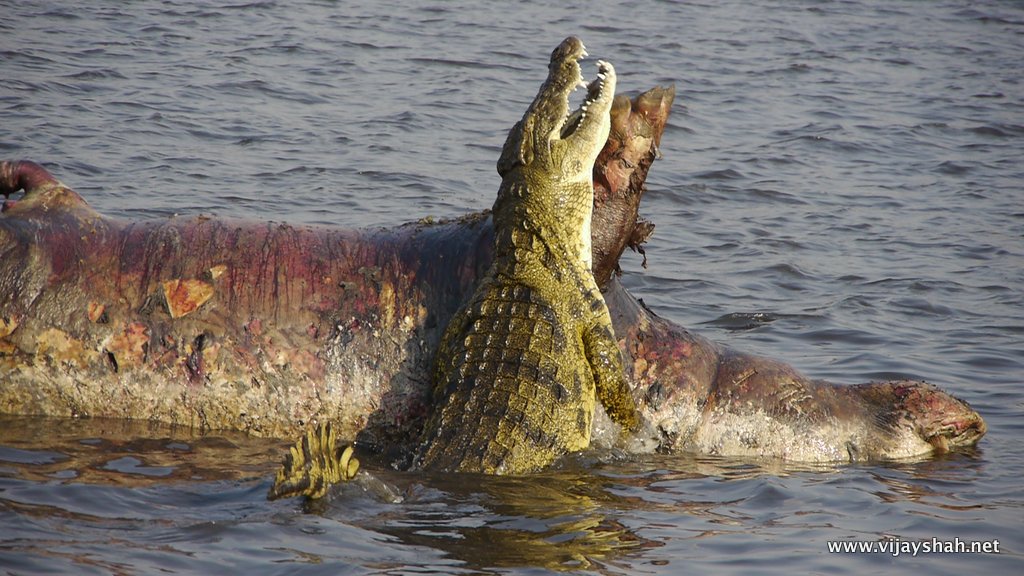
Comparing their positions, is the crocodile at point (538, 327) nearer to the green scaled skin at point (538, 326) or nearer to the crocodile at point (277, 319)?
the green scaled skin at point (538, 326)

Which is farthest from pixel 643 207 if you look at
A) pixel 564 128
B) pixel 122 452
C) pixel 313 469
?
pixel 313 469

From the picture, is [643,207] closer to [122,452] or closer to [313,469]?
[122,452]

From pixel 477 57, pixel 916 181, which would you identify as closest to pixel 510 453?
pixel 916 181

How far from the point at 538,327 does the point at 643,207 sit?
17.5 feet

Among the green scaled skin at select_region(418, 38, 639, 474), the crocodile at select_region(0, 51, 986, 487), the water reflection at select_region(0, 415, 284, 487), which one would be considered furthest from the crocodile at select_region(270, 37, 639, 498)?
the water reflection at select_region(0, 415, 284, 487)

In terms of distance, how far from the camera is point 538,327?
565 centimetres

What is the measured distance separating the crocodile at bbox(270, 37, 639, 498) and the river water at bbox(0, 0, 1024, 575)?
17 centimetres

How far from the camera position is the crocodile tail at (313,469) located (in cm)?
493

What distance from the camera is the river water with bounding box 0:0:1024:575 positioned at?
16.1 feet

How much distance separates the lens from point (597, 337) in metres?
5.73

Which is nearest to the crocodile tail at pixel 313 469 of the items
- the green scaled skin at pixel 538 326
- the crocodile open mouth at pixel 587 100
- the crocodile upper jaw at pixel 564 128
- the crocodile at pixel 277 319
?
the green scaled skin at pixel 538 326

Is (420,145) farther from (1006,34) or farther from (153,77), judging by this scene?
(1006,34)

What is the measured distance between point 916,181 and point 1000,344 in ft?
13.3

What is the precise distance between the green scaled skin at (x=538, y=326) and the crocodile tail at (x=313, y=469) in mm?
541
